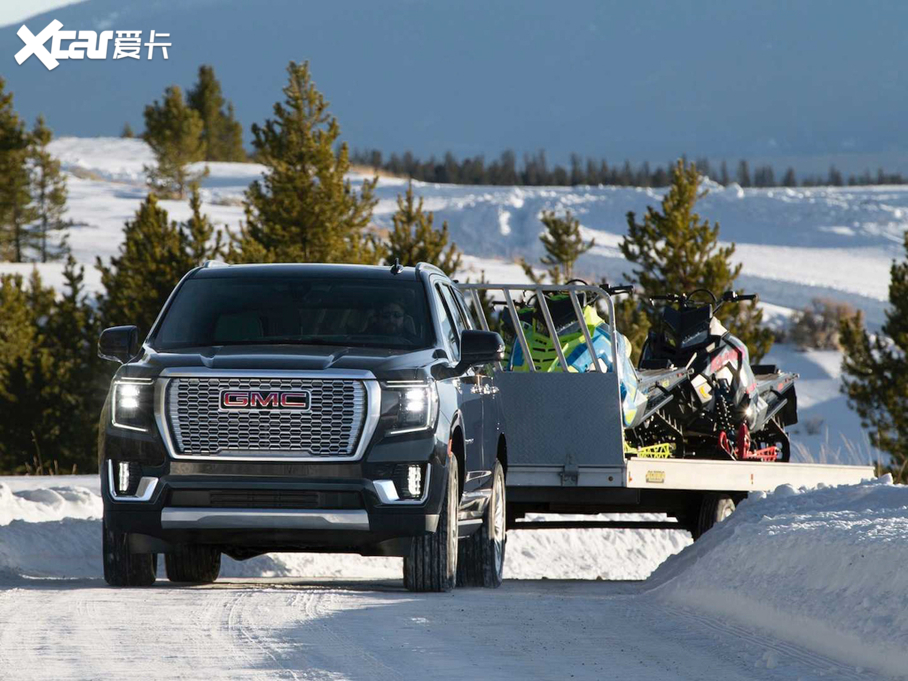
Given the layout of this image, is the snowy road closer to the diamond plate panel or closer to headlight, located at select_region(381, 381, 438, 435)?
headlight, located at select_region(381, 381, 438, 435)

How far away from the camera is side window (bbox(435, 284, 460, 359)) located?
10.5 meters

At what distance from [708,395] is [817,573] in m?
5.92

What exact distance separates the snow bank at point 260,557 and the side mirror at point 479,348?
337cm

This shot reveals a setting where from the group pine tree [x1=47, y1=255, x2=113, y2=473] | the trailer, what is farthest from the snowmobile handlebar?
pine tree [x1=47, y1=255, x2=113, y2=473]

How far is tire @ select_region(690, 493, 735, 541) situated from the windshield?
4593 millimetres

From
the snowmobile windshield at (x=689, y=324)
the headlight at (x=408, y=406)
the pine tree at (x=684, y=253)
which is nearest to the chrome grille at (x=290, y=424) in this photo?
the headlight at (x=408, y=406)

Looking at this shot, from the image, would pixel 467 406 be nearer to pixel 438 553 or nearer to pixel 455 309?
pixel 438 553

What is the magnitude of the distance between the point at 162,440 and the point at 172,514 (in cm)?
41

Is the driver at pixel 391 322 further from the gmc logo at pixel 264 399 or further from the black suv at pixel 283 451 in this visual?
the gmc logo at pixel 264 399

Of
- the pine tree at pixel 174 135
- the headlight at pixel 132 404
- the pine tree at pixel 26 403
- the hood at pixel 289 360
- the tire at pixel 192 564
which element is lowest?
the pine tree at pixel 26 403

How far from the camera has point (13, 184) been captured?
6038cm

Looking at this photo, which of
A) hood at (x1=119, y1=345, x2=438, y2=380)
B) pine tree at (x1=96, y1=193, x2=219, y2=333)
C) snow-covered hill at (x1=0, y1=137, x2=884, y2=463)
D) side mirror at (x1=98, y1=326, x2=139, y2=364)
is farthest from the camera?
snow-covered hill at (x1=0, y1=137, x2=884, y2=463)

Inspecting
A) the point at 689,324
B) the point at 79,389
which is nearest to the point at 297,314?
the point at 689,324

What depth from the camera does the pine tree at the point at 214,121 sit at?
111938mm
